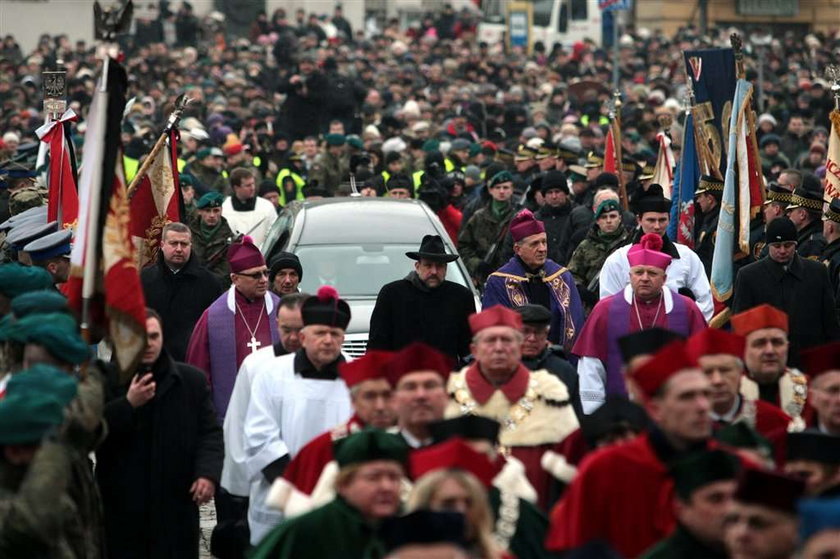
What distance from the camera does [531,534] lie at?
25.4ft

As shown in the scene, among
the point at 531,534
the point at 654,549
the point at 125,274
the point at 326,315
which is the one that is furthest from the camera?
the point at 326,315

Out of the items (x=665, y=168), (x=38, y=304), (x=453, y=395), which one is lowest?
(x=665, y=168)

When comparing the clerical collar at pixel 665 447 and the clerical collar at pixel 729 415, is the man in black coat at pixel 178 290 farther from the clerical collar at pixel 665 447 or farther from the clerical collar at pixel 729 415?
the clerical collar at pixel 665 447

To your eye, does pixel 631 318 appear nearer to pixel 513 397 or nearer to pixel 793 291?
pixel 793 291

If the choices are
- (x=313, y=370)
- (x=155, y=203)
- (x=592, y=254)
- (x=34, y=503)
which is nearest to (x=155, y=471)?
(x=313, y=370)

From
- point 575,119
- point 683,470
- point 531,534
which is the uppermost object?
point 683,470

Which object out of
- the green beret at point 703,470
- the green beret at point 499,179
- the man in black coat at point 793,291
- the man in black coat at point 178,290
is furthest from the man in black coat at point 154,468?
the green beret at point 499,179

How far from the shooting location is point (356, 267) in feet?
49.1

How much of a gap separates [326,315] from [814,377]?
8.89 feet

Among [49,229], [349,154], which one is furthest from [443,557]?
[349,154]

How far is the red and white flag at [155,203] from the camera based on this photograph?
587 inches

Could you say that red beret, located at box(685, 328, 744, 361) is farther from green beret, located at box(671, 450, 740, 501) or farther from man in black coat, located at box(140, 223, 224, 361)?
man in black coat, located at box(140, 223, 224, 361)

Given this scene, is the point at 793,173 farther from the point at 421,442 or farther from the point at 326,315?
the point at 421,442

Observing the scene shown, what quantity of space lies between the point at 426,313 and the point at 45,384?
17.7 feet
